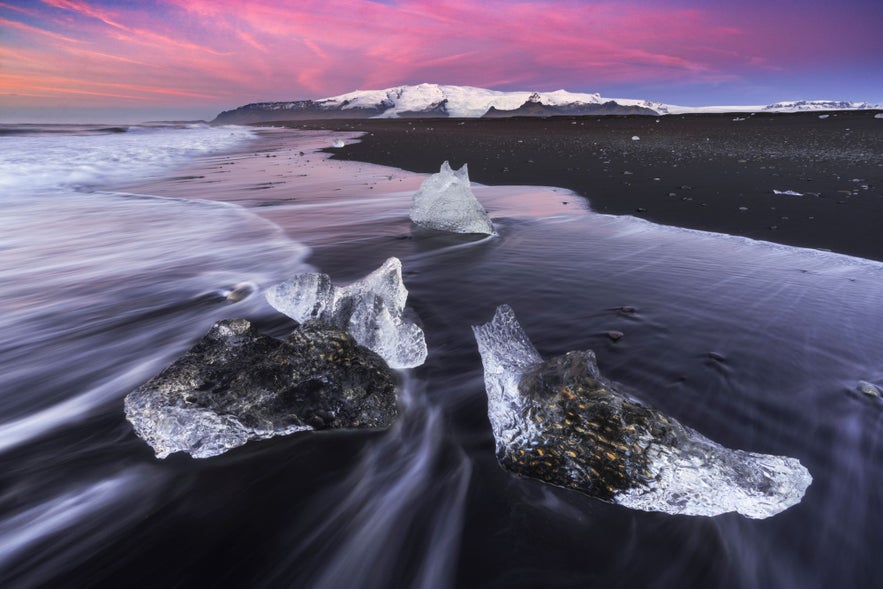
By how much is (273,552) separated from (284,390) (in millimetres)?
920

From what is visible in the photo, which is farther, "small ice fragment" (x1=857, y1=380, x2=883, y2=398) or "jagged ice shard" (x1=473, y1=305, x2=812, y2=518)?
"small ice fragment" (x1=857, y1=380, x2=883, y2=398)

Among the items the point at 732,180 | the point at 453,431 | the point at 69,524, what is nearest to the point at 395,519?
the point at 453,431

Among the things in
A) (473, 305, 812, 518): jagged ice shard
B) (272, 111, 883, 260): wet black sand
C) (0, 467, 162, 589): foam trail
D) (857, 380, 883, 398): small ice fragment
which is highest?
(272, 111, 883, 260): wet black sand

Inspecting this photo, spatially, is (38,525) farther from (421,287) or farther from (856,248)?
(856,248)

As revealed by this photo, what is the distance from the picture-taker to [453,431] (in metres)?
3.13

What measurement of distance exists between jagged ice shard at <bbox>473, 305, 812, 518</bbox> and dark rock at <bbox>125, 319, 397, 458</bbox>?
1.12 meters

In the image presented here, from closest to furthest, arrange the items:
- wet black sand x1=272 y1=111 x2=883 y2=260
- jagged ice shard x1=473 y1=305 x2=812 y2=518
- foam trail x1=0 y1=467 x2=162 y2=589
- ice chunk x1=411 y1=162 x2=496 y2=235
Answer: jagged ice shard x1=473 y1=305 x2=812 y2=518
foam trail x1=0 y1=467 x2=162 y2=589
wet black sand x1=272 y1=111 x2=883 y2=260
ice chunk x1=411 y1=162 x2=496 y2=235

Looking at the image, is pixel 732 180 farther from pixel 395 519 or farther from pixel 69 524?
pixel 69 524


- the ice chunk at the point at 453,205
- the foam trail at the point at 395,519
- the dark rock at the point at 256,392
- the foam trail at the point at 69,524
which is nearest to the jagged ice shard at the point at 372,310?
the dark rock at the point at 256,392

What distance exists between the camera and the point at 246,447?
2840 mm

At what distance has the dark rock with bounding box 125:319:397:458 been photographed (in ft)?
8.94

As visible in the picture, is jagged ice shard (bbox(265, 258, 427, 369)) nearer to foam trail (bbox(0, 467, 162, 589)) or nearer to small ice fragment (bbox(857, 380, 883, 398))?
foam trail (bbox(0, 467, 162, 589))

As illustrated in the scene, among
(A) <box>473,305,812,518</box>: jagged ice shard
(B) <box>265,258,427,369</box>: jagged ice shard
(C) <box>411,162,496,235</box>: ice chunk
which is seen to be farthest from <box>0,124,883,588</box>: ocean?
(C) <box>411,162,496,235</box>: ice chunk

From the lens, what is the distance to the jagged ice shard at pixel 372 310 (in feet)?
12.0
